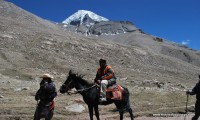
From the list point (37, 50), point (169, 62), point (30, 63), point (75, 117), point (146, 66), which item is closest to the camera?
point (75, 117)

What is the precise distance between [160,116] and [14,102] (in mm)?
9124

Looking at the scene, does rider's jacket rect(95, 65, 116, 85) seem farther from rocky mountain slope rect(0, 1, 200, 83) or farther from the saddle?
rocky mountain slope rect(0, 1, 200, 83)

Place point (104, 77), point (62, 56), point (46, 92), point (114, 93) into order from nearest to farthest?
1. point (46, 92)
2. point (104, 77)
3. point (114, 93)
4. point (62, 56)

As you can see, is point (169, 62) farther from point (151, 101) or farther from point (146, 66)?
point (151, 101)

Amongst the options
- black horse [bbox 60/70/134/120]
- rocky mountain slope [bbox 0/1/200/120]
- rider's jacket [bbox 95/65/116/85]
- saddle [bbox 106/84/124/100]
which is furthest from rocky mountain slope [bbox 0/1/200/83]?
rider's jacket [bbox 95/65/116/85]

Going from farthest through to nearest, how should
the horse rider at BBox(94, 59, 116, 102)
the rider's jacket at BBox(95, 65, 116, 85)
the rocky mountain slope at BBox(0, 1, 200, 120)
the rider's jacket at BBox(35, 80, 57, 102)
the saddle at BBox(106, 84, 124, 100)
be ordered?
the rocky mountain slope at BBox(0, 1, 200, 120) < the saddle at BBox(106, 84, 124, 100) < the rider's jacket at BBox(95, 65, 116, 85) < the horse rider at BBox(94, 59, 116, 102) < the rider's jacket at BBox(35, 80, 57, 102)

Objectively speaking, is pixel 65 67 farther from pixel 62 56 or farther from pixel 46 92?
pixel 46 92

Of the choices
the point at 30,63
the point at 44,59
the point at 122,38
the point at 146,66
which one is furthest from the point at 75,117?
the point at 122,38

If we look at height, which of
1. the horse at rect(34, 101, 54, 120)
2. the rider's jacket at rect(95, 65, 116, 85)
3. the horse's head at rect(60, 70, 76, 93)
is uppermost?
the rider's jacket at rect(95, 65, 116, 85)

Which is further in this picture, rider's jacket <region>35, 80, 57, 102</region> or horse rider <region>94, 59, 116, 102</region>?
horse rider <region>94, 59, 116, 102</region>

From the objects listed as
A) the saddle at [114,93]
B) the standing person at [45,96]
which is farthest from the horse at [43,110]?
the saddle at [114,93]

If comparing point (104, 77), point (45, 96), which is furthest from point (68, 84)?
point (45, 96)

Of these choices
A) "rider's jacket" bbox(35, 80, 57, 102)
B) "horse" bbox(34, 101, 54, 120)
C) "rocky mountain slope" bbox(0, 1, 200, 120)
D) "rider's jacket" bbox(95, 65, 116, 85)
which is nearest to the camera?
"rider's jacket" bbox(35, 80, 57, 102)

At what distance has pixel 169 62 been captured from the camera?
82.6 metres
